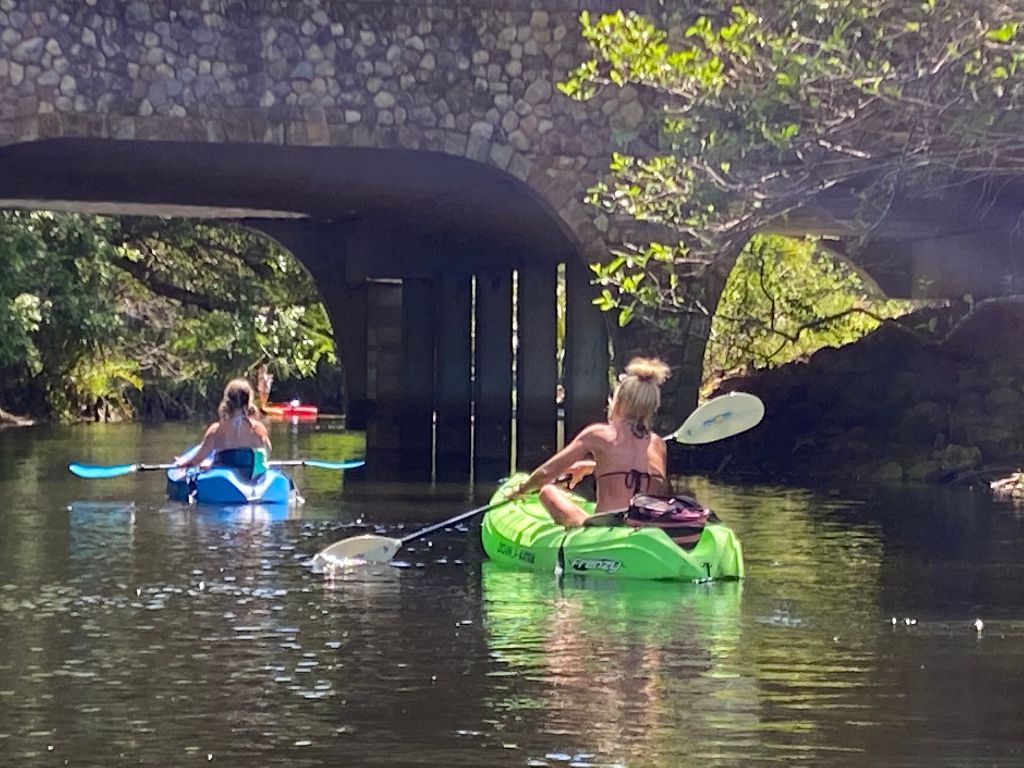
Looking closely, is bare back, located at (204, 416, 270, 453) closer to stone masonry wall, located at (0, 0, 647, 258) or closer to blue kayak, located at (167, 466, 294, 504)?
blue kayak, located at (167, 466, 294, 504)

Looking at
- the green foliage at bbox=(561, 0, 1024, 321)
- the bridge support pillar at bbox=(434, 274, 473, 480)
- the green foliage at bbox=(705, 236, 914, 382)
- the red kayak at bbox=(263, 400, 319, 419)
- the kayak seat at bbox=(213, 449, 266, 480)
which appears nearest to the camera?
the green foliage at bbox=(561, 0, 1024, 321)

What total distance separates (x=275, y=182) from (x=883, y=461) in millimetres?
7352

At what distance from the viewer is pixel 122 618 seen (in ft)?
36.4

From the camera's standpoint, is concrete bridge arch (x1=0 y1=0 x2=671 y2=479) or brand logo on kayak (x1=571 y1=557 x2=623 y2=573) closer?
brand logo on kayak (x1=571 y1=557 x2=623 y2=573)

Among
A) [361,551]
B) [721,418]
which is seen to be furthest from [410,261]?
[361,551]

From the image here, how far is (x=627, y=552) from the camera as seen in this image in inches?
486

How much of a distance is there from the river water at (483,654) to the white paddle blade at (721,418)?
919mm

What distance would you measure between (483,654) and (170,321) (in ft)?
100

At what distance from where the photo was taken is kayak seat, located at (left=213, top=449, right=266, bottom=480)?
1806 centimetres

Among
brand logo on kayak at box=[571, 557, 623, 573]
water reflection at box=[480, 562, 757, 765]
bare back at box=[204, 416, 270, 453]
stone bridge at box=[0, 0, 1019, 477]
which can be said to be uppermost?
stone bridge at box=[0, 0, 1019, 477]

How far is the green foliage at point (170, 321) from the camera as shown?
35719 mm

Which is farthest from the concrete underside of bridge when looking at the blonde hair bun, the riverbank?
the blonde hair bun

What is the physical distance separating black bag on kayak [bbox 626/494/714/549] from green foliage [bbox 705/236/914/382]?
1547 cm

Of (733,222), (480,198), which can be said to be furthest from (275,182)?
(733,222)
